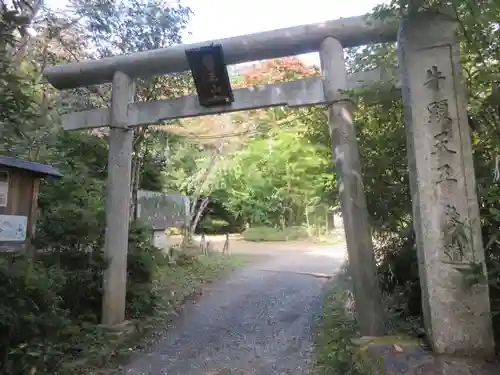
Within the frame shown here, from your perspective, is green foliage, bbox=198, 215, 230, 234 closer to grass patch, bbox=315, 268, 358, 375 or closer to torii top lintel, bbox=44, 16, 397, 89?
grass patch, bbox=315, 268, 358, 375

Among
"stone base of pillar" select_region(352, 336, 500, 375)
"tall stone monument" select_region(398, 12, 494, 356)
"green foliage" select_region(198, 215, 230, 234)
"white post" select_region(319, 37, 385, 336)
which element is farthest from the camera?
"green foliage" select_region(198, 215, 230, 234)

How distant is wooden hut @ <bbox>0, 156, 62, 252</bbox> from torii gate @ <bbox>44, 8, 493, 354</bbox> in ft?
3.26

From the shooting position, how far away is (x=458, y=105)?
3387 mm

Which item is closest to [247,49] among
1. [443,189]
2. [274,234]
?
[443,189]

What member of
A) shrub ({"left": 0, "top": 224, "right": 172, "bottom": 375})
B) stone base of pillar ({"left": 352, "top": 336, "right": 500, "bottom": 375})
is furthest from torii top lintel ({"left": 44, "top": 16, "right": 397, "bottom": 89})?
stone base of pillar ({"left": 352, "top": 336, "right": 500, "bottom": 375})

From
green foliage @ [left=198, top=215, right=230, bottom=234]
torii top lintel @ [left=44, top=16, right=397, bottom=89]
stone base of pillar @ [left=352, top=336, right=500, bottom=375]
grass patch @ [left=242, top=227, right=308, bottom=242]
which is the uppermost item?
torii top lintel @ [left=44, top=16, right=397, bottom=89]

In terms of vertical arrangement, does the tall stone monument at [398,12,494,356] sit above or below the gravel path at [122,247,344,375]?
above

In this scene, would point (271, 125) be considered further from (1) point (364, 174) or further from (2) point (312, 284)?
(1) point (364, 174)

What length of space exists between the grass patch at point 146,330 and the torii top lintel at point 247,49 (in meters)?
3.92

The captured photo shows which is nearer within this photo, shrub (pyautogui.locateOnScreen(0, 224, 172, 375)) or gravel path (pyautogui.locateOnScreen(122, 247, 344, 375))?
shrub (pyautogui.locateOnScreen(0, 224, 172, 375))

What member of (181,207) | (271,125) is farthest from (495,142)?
(181,207)

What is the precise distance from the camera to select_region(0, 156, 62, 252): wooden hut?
567cm

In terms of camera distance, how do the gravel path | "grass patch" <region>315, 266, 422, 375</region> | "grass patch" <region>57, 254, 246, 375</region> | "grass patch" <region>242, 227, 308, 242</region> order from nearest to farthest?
"grass patch" <region>315, 266, 422, 375</region> → "grass patch" <region>57, 254, 246, 375</region> → the gravel path → "grass patch" <region>242, 227, 308, 242</region>

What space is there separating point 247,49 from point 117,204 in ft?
9.86
